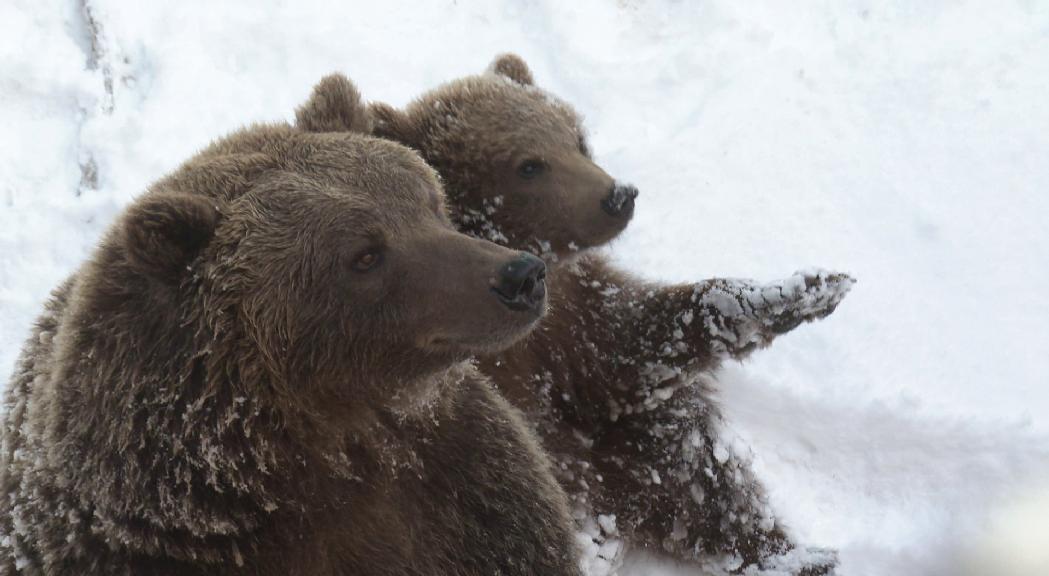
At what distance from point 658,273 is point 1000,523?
2230mm

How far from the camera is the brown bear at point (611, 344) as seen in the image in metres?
4.37

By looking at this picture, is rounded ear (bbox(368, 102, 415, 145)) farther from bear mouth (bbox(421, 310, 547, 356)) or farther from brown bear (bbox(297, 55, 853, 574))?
bear mouth (bbox(421, 310, 547, 356))

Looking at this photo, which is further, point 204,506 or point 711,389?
point 711,389

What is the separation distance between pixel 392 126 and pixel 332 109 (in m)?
1.23

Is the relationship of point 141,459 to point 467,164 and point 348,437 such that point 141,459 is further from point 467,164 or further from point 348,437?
point 467,164

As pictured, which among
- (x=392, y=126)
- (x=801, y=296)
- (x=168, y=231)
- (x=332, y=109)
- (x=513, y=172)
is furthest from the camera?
(x=392, y=126)

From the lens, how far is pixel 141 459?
2701 millimetres

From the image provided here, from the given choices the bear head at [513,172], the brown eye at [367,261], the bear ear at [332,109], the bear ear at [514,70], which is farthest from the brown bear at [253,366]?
the bear ear at [514,70]

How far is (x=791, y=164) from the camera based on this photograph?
6.64 meters

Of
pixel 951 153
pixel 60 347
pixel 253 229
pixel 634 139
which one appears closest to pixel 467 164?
pixel 253 229

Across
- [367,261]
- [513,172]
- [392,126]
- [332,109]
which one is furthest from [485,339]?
[392,126]

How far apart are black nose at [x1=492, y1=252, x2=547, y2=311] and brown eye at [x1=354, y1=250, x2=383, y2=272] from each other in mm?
350

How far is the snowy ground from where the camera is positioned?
16.7ft

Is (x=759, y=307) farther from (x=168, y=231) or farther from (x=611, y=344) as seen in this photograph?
(x=168, y=231)
